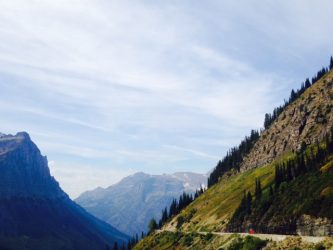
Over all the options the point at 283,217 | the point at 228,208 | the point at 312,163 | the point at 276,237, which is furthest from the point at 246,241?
the point at 228,208

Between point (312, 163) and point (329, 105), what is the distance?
6519 centimetres

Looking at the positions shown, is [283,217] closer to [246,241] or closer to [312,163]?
[312,163]

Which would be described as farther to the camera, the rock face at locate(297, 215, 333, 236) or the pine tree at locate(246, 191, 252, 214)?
the pine tree at locate(246, 191, 252, 214)

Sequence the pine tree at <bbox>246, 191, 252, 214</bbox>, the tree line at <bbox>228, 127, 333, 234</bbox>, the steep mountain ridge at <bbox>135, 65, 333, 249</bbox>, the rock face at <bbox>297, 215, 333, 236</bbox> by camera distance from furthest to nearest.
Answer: the pine tree at <bbox>246, 191, 252, 214</bbox> → the tree line at <bbox>228, 127, 333, 234</bbox> → the steep mountain ridge at <bbox>135, 65, 333, 249</bbox> → the rock face at <bbox>297, 215, 333, 236</bbox>

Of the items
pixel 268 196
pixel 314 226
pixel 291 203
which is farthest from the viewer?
pixel 268 196

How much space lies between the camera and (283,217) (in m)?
114

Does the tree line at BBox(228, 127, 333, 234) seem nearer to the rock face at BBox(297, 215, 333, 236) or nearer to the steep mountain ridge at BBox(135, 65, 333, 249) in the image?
the steep mountain ridge at BBox(135, 65, 333, 249)

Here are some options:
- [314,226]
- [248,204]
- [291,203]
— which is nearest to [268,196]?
[248,204]

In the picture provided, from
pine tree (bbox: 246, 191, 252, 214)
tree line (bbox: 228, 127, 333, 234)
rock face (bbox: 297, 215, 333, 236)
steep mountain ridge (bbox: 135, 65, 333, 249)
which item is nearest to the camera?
rock face (bbox: 297, 215, 333, 236)

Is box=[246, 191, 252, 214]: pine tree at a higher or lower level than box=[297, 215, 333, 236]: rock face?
higher

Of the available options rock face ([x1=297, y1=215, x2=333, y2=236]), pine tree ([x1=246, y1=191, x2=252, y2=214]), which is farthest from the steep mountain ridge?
pine tree ([x1=246, y1=191, x2=252, y2=214])

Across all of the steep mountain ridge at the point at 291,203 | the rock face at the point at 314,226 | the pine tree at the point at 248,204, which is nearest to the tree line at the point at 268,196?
the pine tree at the point at 248,204

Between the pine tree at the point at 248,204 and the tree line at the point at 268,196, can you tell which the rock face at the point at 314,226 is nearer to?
the tree line at the point at 268,196

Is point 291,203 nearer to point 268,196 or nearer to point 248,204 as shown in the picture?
point 268,196
